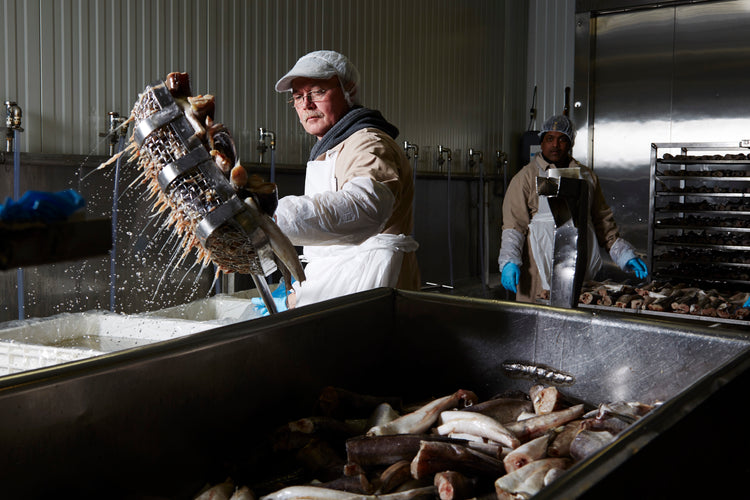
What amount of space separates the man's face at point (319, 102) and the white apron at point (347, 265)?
0.49 feet

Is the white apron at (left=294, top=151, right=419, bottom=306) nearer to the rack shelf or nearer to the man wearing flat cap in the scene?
the man wearing flat cap

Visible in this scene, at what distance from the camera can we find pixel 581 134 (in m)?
6.05

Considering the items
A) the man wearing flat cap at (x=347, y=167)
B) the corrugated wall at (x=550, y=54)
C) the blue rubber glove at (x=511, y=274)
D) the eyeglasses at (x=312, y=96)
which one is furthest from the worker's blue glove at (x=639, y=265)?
the corrugated wall at (x=550, y=54)

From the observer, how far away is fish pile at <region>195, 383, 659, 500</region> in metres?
1.12

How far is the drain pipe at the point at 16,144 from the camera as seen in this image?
109 inches

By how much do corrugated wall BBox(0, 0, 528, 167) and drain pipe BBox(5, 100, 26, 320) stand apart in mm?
71

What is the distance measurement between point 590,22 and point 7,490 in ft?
19.8

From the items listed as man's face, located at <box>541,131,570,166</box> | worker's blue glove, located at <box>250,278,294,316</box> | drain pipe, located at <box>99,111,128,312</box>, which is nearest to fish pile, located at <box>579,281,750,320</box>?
man's face, located at <box>541,131,570,166</box>

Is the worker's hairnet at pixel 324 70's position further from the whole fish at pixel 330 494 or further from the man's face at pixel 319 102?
the whole fish at pixel 330 494

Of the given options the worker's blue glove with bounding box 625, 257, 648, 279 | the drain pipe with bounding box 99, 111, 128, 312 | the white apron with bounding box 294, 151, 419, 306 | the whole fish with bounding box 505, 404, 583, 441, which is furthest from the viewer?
the worker's blue glove with bounding box 625, 257, 648, 279

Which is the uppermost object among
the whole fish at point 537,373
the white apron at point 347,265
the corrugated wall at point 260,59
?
the corrugated wall at point 260,59

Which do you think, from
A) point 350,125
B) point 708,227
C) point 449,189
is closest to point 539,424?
point 350,125

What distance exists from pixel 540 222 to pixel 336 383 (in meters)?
2.99

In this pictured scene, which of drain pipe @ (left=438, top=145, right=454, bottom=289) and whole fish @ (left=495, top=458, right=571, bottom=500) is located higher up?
drain pipe @ (left=438, top=145, right=454, bottom=289)
